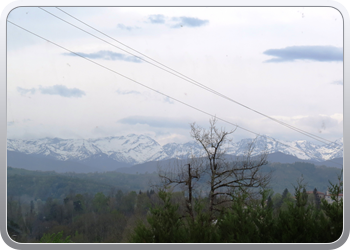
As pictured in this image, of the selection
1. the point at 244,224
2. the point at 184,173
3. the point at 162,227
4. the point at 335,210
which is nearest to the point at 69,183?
the point at 184,173

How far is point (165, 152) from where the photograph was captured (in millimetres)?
16906

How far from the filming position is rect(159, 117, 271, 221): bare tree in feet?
40.8

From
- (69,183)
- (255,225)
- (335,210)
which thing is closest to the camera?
(335,210)

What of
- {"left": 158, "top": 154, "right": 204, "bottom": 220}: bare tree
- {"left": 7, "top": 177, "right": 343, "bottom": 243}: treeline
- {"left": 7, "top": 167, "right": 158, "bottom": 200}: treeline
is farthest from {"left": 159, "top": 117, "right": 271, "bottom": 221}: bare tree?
{"left": 7, "top": 167, "right": 158, "bottom": 200}: treeline

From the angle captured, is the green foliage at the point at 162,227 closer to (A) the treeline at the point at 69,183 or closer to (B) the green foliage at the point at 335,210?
(B) the green foliage at the point at 335,210

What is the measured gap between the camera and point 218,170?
13453 mm

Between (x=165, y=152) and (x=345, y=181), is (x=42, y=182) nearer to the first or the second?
(x=165, y=152)

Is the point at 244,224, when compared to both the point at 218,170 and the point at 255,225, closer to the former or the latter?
the point at 255,225

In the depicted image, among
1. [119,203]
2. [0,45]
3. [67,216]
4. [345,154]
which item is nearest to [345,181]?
[345,154]

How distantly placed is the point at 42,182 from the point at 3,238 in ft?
117

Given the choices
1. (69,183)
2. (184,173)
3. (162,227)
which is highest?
(184,173)

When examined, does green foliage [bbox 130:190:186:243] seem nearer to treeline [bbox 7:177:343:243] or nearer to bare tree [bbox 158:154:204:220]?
treeline [bbox 7:177:343:243]

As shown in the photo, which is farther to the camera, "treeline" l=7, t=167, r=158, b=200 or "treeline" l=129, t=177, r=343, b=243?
"treeline" l=7, t=167, r=158, b=200

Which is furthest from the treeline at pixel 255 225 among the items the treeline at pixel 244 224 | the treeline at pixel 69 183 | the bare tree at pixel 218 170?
the treeline at pixel 69 183
